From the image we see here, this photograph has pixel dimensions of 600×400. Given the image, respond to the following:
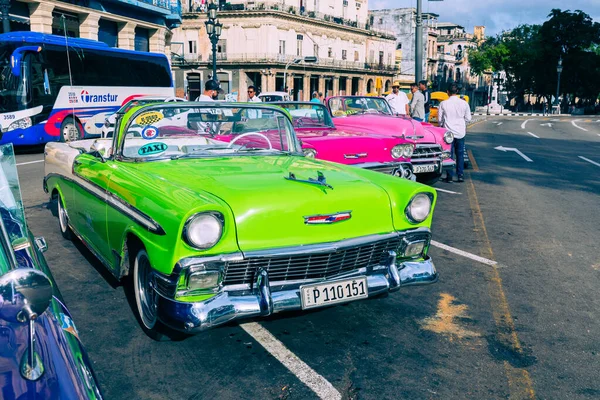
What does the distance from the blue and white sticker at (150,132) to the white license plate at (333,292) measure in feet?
6.52

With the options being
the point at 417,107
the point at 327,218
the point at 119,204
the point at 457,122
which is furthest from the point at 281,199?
the point at 417,107

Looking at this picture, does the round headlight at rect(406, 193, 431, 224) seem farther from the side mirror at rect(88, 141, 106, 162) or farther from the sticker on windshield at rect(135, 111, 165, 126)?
the side mirror at rect(88, 141, 106, 162)

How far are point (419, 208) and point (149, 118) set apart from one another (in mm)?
2286

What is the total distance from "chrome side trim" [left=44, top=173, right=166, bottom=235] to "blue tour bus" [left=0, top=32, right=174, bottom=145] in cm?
976

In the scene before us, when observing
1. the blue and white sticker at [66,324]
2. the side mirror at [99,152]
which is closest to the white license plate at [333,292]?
the blue and white sticker at [66,324]

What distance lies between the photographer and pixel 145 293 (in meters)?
3.92

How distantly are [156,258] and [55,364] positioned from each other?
1707 mm

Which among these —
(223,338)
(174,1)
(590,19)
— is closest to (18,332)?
(223,338)

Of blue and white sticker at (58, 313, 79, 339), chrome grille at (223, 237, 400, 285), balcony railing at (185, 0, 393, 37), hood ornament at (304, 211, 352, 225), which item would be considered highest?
balcony railing at (185, 0, 393, 37)

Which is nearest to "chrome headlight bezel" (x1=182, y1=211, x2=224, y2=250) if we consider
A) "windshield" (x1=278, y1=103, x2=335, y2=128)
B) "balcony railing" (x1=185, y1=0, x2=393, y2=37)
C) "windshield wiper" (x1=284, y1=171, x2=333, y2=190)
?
"windshield wiper" (x1=284, y1=171, x2=333, y2=190)

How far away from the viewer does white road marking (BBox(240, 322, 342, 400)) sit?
3.23 meters

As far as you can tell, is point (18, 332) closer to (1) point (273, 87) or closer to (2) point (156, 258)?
(2) point (156, 258)

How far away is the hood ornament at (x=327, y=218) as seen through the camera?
3.64 metres

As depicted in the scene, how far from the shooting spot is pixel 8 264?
1.94 metres
